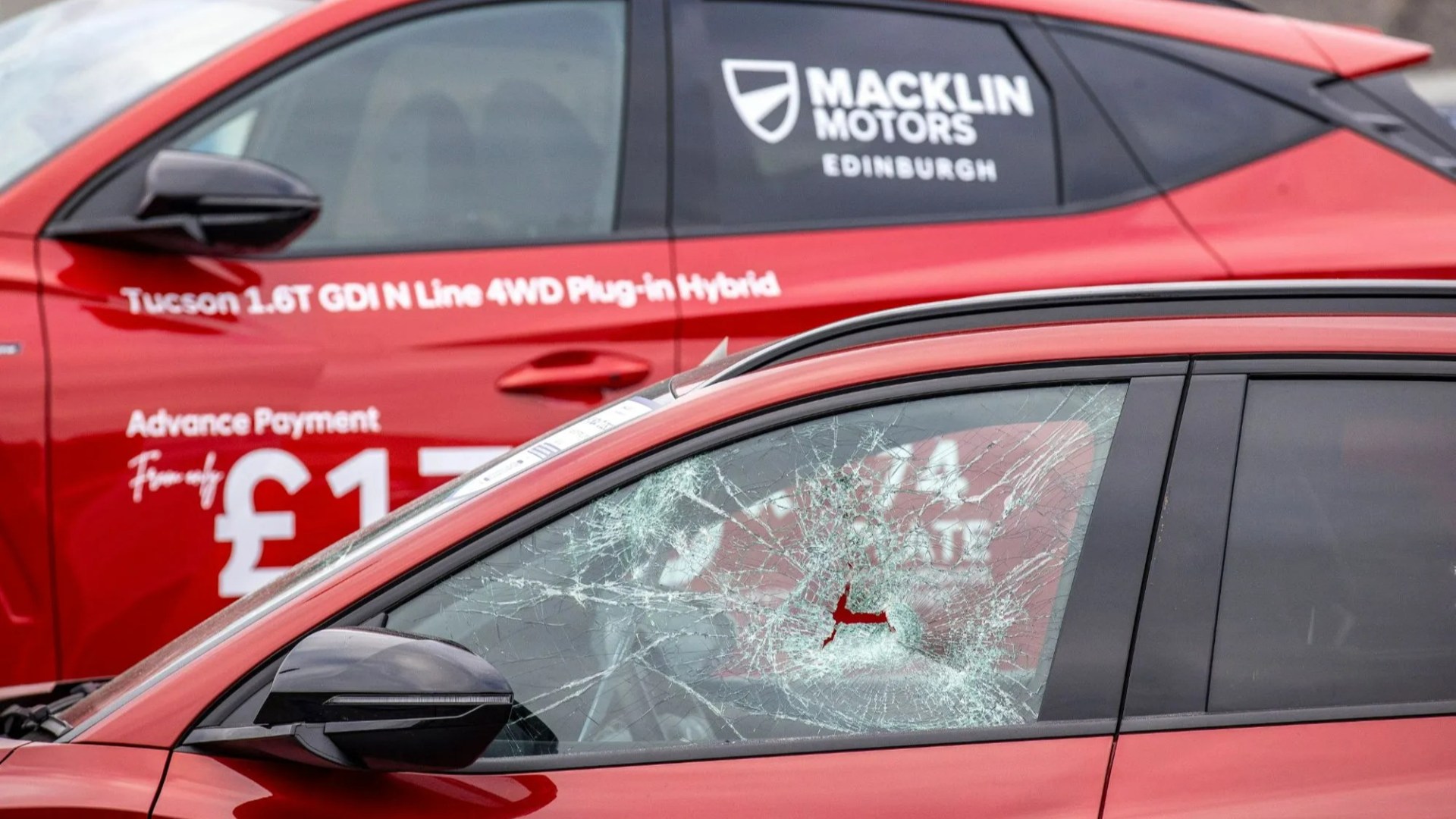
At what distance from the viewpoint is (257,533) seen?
312cm

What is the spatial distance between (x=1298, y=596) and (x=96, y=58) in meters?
2.79

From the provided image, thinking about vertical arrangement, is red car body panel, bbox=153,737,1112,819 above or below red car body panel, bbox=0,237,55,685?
below

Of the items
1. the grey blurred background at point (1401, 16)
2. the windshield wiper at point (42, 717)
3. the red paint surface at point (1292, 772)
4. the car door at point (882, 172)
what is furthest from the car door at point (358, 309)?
the grey blurred background at point (1401, 16)

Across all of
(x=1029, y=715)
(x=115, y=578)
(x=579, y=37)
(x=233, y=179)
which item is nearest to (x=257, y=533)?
(x=115, y=578)

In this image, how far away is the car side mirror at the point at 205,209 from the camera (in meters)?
3.08

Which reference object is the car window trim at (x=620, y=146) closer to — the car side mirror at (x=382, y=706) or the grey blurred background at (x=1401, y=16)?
the car side mirror at (x=382, y=706)

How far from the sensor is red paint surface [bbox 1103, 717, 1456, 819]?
161 cm

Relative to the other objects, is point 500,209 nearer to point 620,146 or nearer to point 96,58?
point 620,146

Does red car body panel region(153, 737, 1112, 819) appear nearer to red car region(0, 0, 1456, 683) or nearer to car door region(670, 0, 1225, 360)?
red car region(0, 0, 1456, 683)

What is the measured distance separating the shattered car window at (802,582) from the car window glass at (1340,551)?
0.18m

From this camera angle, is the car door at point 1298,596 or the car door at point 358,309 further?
the car door at point 358,309

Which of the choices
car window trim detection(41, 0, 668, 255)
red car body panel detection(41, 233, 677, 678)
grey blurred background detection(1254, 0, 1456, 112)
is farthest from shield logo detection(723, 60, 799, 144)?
grey blurred background detection(1254, 0, 1456, 112)

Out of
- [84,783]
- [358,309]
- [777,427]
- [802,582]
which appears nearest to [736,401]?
[777,427]

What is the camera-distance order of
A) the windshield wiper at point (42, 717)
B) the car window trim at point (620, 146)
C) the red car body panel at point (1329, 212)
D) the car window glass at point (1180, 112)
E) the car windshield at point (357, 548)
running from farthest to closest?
1. the car window glass at point (1180, 112)
2. the red car body panel at point (1329, 212)
3. the car window trim at point (620, 146)
4. the windshield wiper at point (42, 717)
5. the car windshield at point (357, 548)
